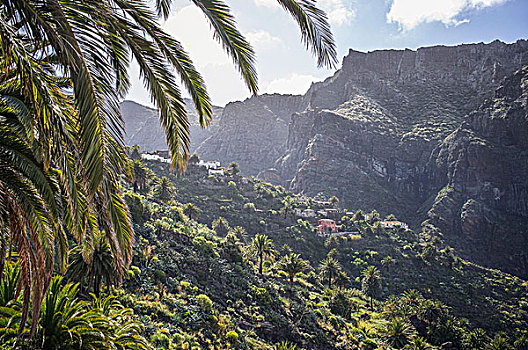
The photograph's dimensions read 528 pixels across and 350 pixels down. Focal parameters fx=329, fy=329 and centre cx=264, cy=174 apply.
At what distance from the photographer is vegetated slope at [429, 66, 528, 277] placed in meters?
78.0

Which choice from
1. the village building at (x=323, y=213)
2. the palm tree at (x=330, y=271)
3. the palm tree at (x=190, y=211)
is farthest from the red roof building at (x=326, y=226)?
the palm tree at (x=190, y=211)

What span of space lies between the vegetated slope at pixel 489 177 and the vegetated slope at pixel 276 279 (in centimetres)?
1163

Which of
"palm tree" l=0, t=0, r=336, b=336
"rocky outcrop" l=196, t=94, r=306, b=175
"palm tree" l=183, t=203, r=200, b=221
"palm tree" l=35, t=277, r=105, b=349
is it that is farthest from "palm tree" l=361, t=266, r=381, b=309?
"rocky outcrop" l=196, t=94, r=306, b=175

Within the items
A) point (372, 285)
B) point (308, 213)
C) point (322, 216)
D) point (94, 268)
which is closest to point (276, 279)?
point (372, 285)

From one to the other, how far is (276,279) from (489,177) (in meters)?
79.8

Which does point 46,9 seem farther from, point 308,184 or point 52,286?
point 308,184

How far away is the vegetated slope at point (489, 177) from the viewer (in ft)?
256

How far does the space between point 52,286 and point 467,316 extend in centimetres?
4773

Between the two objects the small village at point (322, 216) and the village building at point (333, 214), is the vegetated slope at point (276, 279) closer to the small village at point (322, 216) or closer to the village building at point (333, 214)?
the small village at point (322, 216)

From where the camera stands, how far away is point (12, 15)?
2.96 m

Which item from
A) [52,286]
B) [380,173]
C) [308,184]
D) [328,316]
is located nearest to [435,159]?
[380,173]

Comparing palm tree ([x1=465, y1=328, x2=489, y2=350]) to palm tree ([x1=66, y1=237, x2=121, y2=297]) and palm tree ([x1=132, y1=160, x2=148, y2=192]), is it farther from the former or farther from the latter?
palm tree ([x1=132, y1=160, x2=148, y2=192])

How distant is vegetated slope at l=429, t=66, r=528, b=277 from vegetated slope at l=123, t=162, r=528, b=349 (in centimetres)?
1163

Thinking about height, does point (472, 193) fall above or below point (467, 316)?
above
